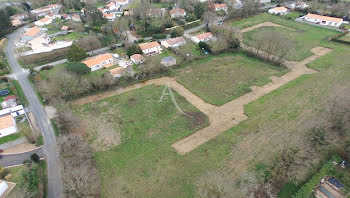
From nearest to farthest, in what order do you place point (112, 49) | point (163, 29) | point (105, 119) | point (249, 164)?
point (249, 164)
point (105, 119)
point (112, 49)
point (163, 29)

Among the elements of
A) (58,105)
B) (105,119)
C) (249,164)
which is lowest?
(249,164)

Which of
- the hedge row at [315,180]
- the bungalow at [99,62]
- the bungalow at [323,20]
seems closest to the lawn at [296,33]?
the bungalow at [323,20]

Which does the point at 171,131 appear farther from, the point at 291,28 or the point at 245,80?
the point at 291,28

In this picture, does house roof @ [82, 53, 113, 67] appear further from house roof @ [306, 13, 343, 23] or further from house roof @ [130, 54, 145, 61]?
house roof @ [306, 13, 343, 23]

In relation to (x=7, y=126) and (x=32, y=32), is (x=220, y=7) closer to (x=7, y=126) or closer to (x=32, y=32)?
(x=32, y=32)

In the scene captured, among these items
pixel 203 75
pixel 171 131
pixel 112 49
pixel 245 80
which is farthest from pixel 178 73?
pixel 112 49

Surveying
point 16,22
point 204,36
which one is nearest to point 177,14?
point 204,36
